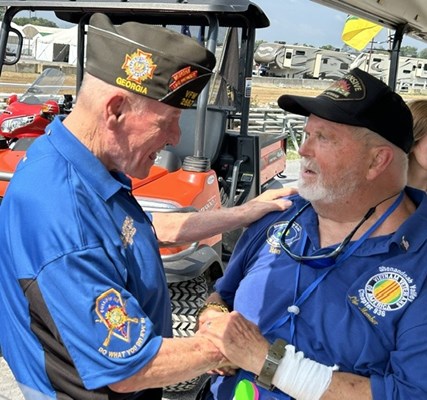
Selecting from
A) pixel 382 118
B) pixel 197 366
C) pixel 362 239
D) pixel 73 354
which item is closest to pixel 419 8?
pixel 382 118

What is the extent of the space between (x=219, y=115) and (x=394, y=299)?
3398mm

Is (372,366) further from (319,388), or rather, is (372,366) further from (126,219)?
(126,219)

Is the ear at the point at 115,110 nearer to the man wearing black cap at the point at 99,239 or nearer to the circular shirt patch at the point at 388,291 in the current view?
the man wearing black cap at the point at 99,239

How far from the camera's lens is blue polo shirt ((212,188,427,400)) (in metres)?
1.66

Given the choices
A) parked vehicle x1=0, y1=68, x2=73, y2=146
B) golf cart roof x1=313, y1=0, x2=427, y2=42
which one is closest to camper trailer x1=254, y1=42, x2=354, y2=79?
parked vehicle x1=0, y1=68, x2=73, y2=146

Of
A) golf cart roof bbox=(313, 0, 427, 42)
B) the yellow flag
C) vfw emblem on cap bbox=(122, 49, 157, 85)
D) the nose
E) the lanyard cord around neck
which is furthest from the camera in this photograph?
the yellow flag

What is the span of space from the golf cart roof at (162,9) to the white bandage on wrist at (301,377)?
2.27 m

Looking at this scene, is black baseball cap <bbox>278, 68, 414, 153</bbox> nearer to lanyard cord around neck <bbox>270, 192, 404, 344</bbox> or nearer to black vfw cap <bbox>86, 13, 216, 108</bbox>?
lanyard cord around neck <bbox>270, 192, 404, 344</bbox>

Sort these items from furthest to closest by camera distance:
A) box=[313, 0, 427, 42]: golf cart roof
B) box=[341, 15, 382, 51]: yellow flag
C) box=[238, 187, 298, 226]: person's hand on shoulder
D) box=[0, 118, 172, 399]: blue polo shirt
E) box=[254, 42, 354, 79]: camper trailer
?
box=[254, 42, 354, 79]: camper trailer, box=[341, 15, 382, 51]: yellow flag, box=[313, 0, 427, 42]: golf cart roof, box=[238, 187, 298, 226]: person's hand on shoulder, box=[0, 118, 172, 399]: blue polo shirt

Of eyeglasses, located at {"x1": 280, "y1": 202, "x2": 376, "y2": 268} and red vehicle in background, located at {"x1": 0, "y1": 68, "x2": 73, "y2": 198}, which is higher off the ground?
eyeglasses, located at {"x1": 280, "y1": 202, "x2": 376, "y2": 268}

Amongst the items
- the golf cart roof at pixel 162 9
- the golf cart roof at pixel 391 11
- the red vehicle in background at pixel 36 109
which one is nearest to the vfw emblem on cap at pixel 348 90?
the golf cart roof at pixel 391 11

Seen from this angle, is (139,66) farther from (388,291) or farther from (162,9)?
(162,9)

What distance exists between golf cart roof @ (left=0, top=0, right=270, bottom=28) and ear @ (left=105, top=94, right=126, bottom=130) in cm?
208

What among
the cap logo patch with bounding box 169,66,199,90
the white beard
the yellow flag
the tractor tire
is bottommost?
the tractor tire
